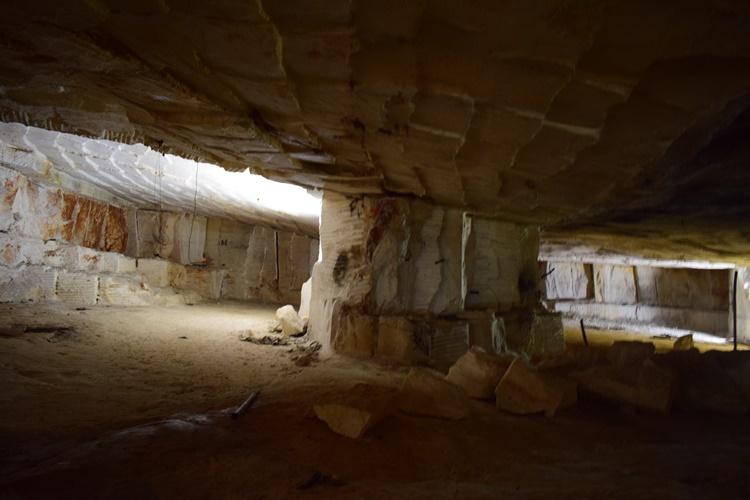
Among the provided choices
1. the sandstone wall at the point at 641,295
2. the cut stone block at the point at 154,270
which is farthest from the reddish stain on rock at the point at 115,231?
the sandstone wall at the point at 641,295

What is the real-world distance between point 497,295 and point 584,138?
3.92m

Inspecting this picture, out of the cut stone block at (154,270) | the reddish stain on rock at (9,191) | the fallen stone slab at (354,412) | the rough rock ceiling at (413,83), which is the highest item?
the reddish stain on rock at (9,191)

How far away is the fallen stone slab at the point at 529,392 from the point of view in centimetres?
328

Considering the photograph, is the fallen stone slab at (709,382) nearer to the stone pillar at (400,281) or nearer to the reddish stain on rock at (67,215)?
the stone pillar at (400,281)

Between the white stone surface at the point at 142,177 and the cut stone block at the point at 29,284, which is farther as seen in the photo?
the cut stone block at the point at 29,284

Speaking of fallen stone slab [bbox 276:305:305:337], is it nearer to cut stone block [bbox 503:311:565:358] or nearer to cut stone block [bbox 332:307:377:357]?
cut stone block [bbox 332:307:377:357]

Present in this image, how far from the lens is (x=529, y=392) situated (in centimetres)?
333

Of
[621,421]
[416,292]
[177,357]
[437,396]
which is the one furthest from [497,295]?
[177,357]

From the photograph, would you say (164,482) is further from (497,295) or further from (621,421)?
(497,295)

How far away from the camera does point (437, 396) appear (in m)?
3.16

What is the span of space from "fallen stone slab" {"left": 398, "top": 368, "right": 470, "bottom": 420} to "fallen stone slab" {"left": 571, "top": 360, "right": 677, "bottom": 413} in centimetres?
131

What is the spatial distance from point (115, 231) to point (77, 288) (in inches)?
105

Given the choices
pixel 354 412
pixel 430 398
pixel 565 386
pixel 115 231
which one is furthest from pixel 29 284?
pixel 565 386

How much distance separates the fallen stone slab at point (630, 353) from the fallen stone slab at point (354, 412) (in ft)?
7.95
